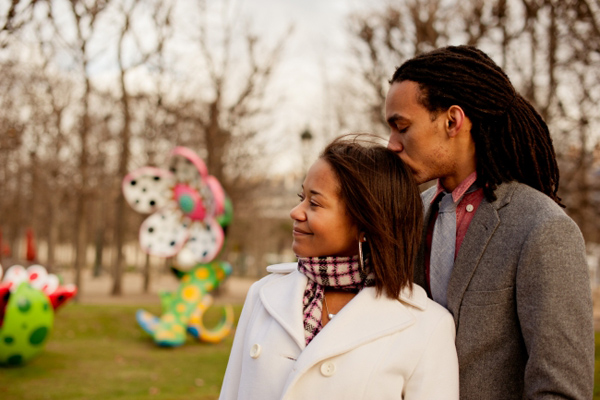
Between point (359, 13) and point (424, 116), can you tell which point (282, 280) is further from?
point (359, 13)

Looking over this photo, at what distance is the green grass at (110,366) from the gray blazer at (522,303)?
5845 mm

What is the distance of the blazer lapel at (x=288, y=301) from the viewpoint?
1.87 metres

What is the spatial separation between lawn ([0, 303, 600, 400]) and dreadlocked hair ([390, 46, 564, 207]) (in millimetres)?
5852

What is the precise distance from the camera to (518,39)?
40.3 ft

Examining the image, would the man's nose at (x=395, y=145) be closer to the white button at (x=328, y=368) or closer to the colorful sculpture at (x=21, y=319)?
the white button at (x=328, y=368)

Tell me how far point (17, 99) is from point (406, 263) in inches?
590

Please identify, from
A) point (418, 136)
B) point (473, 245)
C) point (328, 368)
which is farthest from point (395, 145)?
point (328, 368)

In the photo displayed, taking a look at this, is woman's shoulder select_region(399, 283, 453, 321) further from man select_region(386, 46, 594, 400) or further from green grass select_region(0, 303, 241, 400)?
green grass select_region(0, 303, 241, 400)

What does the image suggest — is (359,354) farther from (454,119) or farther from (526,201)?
(454,119)

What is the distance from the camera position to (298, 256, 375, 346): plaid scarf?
1.94 meters

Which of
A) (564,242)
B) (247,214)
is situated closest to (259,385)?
(564,242)

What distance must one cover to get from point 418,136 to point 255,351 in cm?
89

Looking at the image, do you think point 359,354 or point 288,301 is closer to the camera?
point 359,354

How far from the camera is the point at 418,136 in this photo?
1.98 metres
